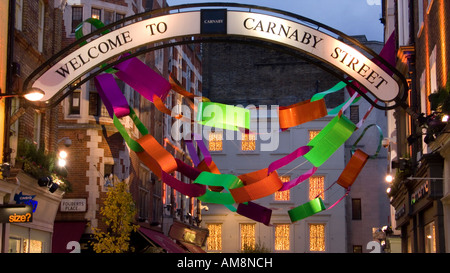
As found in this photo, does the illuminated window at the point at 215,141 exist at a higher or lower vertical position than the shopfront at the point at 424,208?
higher

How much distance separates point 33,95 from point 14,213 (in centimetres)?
469

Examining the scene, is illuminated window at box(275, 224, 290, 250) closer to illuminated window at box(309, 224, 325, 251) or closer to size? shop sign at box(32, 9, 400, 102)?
illuminated window at box(309, 224, 325, 251)

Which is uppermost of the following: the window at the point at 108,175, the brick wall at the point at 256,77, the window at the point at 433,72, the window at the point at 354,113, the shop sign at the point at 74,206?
the brick wall at the point at 256,77

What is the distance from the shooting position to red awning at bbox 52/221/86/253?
96.2 ft

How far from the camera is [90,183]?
3066 centimetres

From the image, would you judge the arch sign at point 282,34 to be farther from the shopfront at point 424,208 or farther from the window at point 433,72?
the window at point 433,72

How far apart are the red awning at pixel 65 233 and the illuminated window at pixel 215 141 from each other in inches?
946

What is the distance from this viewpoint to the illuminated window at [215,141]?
5347cm

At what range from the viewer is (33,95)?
12898 millimetres

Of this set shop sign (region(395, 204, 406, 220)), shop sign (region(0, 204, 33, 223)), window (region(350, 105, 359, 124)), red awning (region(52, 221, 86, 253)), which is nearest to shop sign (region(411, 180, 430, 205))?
shop sign (region(395, 204, 406, 220))

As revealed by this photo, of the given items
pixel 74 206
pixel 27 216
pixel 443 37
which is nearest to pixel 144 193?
pixel 74 206

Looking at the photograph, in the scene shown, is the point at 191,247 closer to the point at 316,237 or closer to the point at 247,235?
the point at 247,235

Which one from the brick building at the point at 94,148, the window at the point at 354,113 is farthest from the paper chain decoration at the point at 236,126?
the window at the point at 354,113

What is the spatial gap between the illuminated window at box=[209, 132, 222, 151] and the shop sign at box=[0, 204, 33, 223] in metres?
36.7
